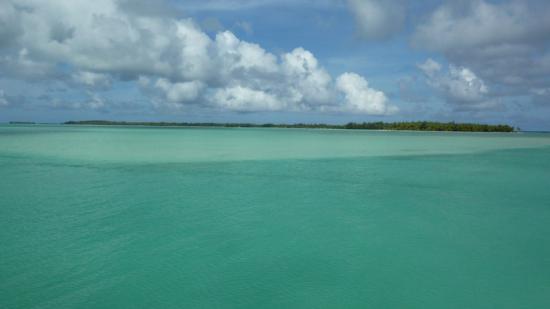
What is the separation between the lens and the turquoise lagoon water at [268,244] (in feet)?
13.9

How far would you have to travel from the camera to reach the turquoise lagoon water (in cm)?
423

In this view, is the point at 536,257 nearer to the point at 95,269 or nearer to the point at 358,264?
the point at 358,264

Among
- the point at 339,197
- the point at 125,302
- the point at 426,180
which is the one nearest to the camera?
the point at 125,302

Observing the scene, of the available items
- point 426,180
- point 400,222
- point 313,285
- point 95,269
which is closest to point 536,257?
point 400,222

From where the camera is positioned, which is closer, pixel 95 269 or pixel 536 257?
pixel 95 269

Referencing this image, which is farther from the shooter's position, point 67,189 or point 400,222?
point 67,189

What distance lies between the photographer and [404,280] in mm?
4633

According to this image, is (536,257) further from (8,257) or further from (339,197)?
(8,257)

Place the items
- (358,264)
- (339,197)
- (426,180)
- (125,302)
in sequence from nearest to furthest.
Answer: (125,302), (358,264), (339,197), (426,180)

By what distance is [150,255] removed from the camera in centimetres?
525

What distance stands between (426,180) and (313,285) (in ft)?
28.6

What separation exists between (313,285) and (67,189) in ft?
23.9

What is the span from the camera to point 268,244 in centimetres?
580

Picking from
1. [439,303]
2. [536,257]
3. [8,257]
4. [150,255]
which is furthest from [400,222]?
[8,257]
